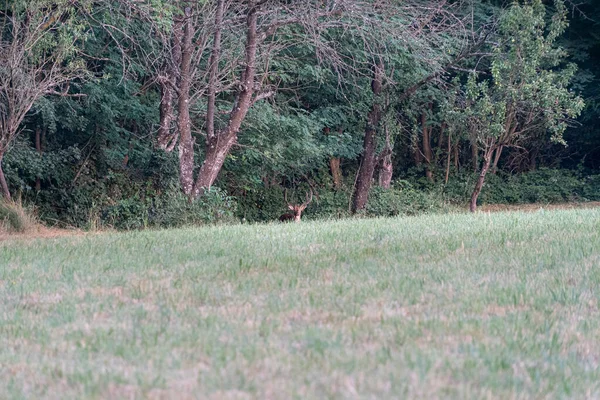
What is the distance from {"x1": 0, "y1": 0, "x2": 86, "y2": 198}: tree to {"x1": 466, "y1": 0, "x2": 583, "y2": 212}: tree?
1218cm

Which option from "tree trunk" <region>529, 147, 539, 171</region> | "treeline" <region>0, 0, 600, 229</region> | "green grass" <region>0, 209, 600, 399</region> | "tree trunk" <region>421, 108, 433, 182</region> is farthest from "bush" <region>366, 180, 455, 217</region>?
"green grass" <region>0, 209, 600, 399</region>

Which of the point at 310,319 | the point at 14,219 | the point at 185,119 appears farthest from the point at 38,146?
the point at 310,319

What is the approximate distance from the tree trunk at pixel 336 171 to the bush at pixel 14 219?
1614cm

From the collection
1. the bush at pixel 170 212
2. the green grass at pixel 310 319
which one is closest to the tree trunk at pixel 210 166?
the bush at pixel 170 212

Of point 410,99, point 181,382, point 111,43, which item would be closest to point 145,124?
point 111,43

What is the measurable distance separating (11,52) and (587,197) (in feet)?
79.3

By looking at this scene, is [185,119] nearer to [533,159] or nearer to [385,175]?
[385,175]

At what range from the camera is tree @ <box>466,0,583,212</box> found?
23.3 metres

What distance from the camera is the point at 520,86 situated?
2370 cm

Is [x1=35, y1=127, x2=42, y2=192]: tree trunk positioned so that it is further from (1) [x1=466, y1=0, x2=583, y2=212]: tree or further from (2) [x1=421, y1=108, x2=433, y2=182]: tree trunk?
(2) [x1=421, y1=108, x2=433, y2=182]: tree trunk

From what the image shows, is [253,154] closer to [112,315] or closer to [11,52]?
[11,52]

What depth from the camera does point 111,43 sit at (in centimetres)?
2212

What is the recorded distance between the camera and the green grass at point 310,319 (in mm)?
4652

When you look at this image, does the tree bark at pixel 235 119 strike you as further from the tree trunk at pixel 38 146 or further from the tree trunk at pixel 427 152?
the tree trunk at pixel 427 152
